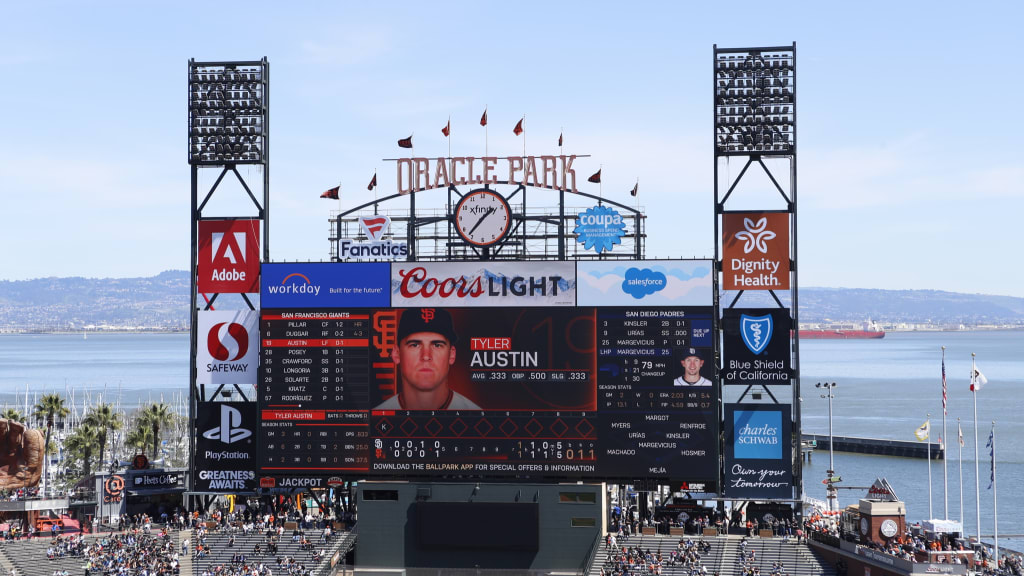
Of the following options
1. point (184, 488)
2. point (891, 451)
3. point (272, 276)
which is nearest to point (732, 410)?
point (272, 276)

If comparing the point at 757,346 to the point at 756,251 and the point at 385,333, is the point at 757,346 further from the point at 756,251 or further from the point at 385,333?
the point at 385,333

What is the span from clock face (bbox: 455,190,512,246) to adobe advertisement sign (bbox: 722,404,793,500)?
12761 millimetres

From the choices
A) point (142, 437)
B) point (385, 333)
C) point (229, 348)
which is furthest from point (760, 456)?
point (142, 437)

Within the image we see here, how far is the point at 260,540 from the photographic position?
160ft

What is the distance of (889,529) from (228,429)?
91.4 feet

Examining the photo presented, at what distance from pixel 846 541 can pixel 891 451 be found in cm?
7724

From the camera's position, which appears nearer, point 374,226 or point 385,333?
point 385,333

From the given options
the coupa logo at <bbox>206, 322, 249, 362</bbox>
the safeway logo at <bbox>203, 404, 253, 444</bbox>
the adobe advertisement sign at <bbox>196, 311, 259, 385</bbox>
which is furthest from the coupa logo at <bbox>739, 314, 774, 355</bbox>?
the safeway logo at <bbox>203, 404, 253, 444</bbox>

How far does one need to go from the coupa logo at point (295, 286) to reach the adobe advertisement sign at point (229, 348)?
6.31 ft

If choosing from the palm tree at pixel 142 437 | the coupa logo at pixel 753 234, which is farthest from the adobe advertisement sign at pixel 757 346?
the palm tree at pixel 142 437

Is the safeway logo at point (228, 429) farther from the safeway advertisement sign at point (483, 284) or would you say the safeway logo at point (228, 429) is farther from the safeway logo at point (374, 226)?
the safeway logo at point (374, 226)

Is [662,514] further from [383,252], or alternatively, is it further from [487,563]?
[383,252]

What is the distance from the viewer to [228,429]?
49.2 m

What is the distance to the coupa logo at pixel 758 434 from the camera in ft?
153
